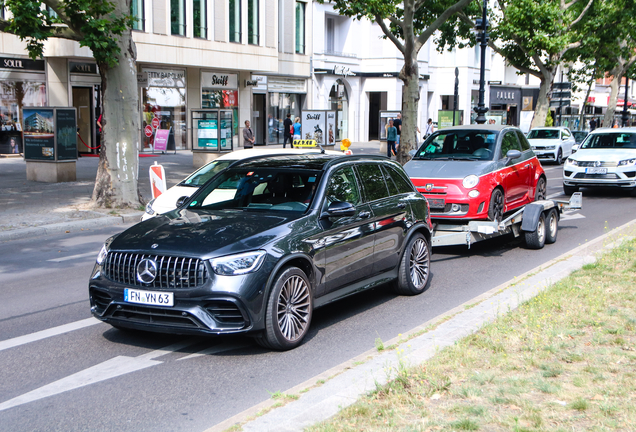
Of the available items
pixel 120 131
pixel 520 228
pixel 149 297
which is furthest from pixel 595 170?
pixel 149 297

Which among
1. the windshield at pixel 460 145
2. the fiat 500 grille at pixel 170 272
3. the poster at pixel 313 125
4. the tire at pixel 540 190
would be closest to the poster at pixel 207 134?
the poster at pixel 313 125

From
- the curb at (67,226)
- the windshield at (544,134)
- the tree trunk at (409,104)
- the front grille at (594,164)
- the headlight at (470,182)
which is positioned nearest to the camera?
the headlight at (470,182)

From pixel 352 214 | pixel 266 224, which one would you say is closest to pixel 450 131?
pixel 352 214

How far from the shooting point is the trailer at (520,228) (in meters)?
9.10

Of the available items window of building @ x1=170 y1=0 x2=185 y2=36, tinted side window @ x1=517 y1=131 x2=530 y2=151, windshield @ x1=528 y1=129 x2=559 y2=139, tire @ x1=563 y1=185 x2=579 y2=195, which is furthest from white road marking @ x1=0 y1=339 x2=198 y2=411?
windshield @ x1=528 y1=129 x2=559 y2=139

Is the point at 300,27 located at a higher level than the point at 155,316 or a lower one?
higher

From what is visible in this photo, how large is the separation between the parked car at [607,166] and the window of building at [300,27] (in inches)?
950

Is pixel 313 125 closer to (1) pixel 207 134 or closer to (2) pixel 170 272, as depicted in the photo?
(1) pixel 207 134

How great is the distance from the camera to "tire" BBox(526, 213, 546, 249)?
10.2 meters

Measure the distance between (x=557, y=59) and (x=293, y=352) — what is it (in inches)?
1311

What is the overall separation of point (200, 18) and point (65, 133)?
15175mm

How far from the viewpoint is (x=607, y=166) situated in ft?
56.9

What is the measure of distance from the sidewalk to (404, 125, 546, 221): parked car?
6.26m

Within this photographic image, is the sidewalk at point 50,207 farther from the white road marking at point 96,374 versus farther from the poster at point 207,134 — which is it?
the white road marking at point 96,374
